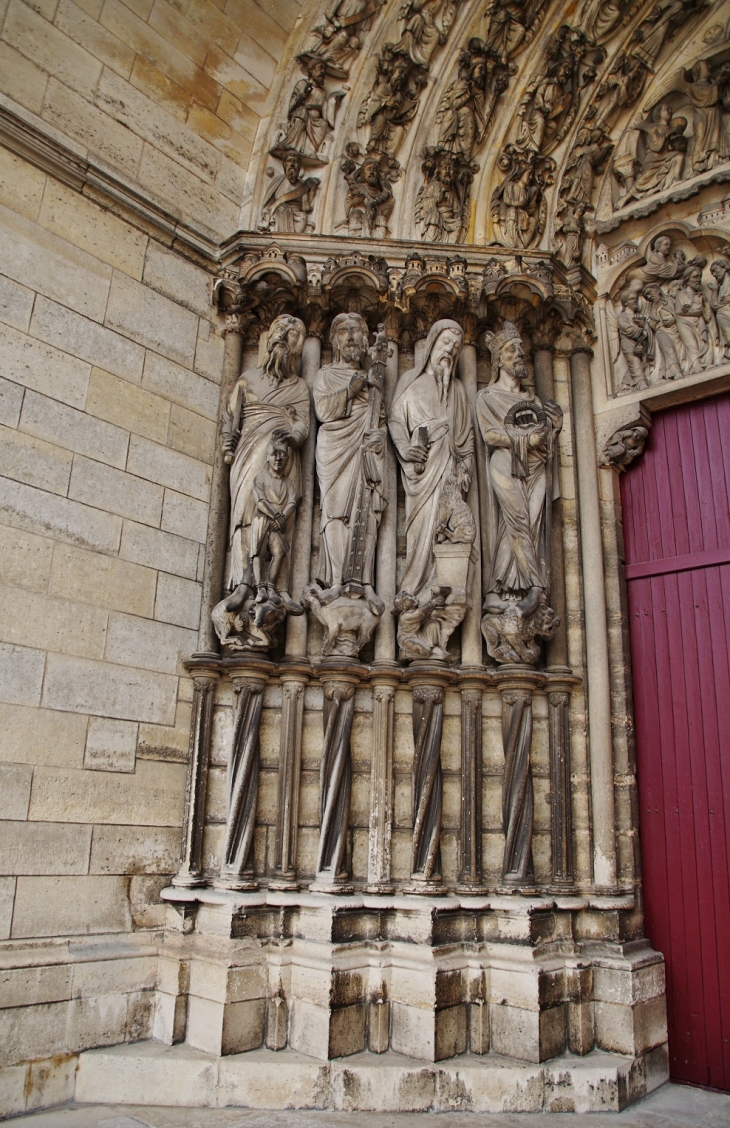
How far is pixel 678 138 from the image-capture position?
503 centimetres

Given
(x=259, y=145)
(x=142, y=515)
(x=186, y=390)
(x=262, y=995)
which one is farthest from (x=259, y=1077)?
(x=259, y=145)

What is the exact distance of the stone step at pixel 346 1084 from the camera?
346 centimetres

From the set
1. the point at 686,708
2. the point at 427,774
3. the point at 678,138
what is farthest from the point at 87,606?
the point at 678,138

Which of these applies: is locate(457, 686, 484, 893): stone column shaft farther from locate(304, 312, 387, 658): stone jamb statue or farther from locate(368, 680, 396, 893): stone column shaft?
locate(304, 312, 387, 658): stone jamb statue

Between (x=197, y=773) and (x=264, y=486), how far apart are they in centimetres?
141

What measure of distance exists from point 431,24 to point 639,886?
15.9ft

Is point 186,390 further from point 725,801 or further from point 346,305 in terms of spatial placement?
point 725,801

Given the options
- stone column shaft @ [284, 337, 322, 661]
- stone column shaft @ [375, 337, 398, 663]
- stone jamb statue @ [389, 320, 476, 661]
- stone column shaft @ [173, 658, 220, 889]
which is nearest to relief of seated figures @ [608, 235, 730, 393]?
stone jamb statue @ [389, 320, 476, 661]

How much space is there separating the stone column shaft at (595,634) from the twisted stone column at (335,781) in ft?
3.90

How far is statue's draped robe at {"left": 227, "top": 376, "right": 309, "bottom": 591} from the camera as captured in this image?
4324mm

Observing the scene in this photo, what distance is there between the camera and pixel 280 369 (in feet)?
15.3

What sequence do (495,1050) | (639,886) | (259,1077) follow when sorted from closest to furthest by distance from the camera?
(259,1077), (495,1050), (639,886)

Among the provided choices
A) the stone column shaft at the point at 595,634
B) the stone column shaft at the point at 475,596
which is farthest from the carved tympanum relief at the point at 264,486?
the stone column shaft at the point at 595,634

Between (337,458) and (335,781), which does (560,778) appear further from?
(337,458)
